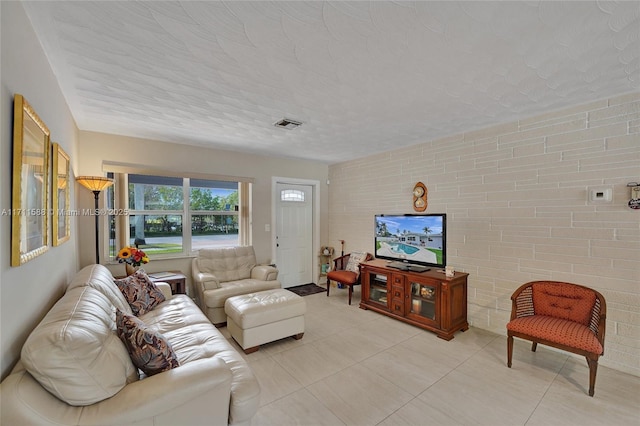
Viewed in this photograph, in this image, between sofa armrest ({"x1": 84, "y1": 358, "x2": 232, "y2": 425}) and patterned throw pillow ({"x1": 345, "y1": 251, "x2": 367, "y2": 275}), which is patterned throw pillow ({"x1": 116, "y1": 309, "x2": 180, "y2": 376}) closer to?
sofa armrest ({"x1": 84, "y1": 358, "x2": 232, "y2": 425})

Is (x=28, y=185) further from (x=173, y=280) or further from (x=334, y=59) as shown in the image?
(x=173, y=280)

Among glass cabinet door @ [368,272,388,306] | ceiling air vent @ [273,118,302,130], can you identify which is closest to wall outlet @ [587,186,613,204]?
glass cabinet door @ [368,272,388,306]

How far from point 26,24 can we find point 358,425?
114 inches

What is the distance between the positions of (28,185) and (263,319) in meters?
2.03

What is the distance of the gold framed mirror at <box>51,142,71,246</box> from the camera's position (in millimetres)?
1809

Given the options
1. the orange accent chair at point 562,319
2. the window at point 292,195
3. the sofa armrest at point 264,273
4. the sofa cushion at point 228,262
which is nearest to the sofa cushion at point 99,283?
the sofa cushion at point 228,262

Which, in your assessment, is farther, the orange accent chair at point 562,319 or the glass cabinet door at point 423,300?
the glass cabinet door at point 423,300

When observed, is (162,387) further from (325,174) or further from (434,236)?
(325,174)

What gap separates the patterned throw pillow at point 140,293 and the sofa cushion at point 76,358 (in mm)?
1238

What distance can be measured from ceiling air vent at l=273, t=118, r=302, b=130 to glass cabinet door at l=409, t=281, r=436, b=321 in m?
2.33

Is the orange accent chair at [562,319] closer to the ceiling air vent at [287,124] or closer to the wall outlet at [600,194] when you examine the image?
the wall outlet at [600,194]

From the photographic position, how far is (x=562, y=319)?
2496mm

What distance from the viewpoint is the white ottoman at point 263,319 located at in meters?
2.70

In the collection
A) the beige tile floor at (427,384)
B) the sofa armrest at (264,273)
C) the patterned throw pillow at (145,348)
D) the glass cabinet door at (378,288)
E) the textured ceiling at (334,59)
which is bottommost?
the beige tile floor at (427,384)
